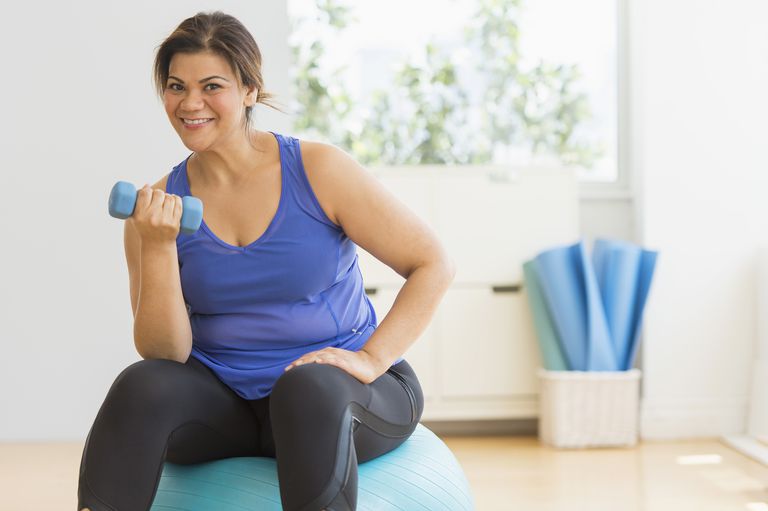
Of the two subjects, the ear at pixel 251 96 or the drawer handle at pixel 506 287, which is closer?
the ear at pixel 251 96

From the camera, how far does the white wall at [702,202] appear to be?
3.02 metres

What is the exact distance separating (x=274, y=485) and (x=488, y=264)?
1809mm

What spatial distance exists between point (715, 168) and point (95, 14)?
1959 millimetres

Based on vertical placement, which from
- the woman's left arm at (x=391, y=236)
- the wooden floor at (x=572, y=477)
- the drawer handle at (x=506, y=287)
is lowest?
the wooden floor at (x=572, y=477)

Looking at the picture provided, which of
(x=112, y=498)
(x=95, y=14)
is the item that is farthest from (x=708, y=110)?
(x=112, y=498)

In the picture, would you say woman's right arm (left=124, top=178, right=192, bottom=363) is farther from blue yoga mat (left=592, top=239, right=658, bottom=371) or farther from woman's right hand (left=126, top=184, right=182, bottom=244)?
blue yoga mat (left=592, top=239, right=658, bottom=371)

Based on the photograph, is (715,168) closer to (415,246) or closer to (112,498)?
(415,246)

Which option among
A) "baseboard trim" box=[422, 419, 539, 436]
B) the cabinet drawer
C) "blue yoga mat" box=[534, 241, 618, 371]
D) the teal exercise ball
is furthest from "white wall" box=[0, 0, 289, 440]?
the teal exercise ball

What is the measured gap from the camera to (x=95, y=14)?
2.87 meters

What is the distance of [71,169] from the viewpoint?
2.88m

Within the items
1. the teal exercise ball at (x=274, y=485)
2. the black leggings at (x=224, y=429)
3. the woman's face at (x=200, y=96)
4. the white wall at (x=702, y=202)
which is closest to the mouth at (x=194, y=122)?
the woman's face at (x=200, y=96)

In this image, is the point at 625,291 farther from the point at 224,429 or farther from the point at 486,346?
the point at 224,429

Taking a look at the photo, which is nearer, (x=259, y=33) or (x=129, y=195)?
(x=129, y=195)

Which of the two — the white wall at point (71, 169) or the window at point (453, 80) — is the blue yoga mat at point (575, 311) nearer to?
the window at point (453, 80)
